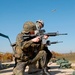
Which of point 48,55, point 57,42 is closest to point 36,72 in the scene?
point 48,55

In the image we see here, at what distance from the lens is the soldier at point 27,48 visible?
8.49 m

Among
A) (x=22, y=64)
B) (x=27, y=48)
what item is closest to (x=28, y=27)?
(x=27, y=48)

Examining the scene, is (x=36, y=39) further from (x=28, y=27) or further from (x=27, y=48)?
(x=28, y=27)

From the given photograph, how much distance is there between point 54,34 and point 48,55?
105 cm

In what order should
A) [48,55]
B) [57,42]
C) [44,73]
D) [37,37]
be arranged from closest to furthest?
1. [37,37]
2. [44,73]
3. [48,55]
4. [57,42]

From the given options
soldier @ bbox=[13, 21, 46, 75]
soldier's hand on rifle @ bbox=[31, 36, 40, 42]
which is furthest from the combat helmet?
soldier's hand on rifle @ bbox=[31, 36, 40, 42]

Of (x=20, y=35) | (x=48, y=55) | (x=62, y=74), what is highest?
(x=20, y=35)

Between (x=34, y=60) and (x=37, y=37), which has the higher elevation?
(x=37, y=37)

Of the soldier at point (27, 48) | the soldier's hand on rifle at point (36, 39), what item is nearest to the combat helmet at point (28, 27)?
the soldier at point (27, 48)

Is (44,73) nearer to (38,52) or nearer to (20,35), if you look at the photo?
(38,52)

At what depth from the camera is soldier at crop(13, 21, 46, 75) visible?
8.49 meters

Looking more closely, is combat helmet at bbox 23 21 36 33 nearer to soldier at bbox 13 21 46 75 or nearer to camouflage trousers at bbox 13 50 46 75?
soldier at bbox 13 21 46 75

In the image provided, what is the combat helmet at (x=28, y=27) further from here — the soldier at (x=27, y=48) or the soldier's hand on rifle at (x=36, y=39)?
the soldier's hand on rifle at (x=36, y=39)

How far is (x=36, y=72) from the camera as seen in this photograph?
9.84 metres
